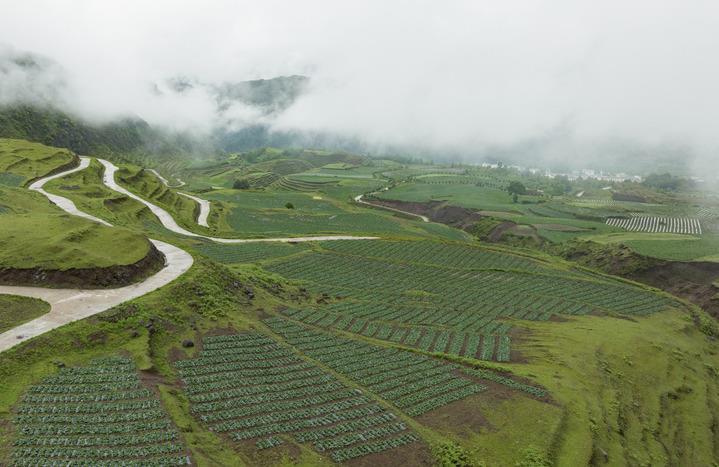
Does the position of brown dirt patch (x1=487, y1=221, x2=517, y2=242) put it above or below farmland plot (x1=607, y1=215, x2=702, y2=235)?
below

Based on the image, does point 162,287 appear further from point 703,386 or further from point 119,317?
point 703,386

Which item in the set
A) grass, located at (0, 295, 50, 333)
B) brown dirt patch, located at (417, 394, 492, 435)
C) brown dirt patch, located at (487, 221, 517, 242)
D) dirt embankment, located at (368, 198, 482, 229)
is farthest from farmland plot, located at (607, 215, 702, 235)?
grass, located at (0, 295, 50, 333)

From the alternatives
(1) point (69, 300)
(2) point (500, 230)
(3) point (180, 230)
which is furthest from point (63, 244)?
(2) point (500, 230)

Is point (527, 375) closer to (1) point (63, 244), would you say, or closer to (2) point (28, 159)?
(1) point (63, 244)

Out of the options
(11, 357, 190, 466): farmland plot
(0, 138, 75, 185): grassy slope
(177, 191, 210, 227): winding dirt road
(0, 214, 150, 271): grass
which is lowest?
(177, 191, 210, 227): winding dirt road

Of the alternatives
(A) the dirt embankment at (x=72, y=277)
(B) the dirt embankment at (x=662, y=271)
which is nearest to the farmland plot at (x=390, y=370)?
(A) the dirt embankment at (x=72, y=277)

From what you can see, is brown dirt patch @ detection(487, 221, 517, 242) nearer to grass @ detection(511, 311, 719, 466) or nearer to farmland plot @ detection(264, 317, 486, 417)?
grass @ detection(511, 311, 719, 466)

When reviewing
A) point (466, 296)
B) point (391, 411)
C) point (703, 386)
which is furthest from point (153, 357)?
point (703, 386)

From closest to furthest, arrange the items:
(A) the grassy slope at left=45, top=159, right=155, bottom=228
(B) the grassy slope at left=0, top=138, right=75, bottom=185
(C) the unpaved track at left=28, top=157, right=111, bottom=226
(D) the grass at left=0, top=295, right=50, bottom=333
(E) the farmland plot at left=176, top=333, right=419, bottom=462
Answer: (E) the farmland plot at left=176, top=333, right=419, bottom=462 < (D) the grass at left=0, top=295, right=50, bottom=333 < (C) the unpaved track at left=28, top=157, right=111, bottom=226 < (A) the grassy slope at left=45, top=159, right=155, bottom=228 < (B) the grassy slope at left=0, top=138, right=75, bottom=185
